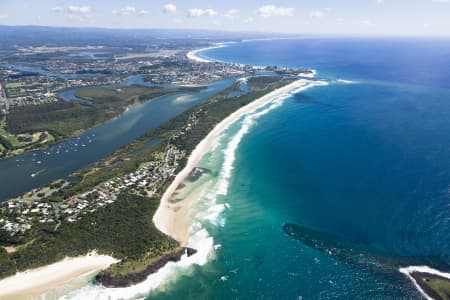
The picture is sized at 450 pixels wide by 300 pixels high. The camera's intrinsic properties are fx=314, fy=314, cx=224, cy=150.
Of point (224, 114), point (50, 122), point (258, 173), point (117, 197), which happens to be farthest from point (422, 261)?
point (50, 122)

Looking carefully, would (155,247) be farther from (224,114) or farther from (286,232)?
(224,114)

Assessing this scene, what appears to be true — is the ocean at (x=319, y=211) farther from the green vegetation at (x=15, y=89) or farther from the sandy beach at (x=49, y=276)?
the green vegetation at (x=15, y=89)

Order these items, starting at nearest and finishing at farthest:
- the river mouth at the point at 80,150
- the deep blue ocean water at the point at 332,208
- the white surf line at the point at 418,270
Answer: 1. the white surf line at the point at 418,270
2. the deep blue ocean water at the point at 332,208
3. the river mouth at the point at 80,150

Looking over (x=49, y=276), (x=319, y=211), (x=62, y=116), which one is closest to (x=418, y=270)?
(x=319, y=211)

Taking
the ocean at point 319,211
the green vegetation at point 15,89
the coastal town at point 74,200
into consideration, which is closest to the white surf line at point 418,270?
the ocean at point 319,211

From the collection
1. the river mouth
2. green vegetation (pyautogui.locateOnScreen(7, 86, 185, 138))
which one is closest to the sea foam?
the river mouth
